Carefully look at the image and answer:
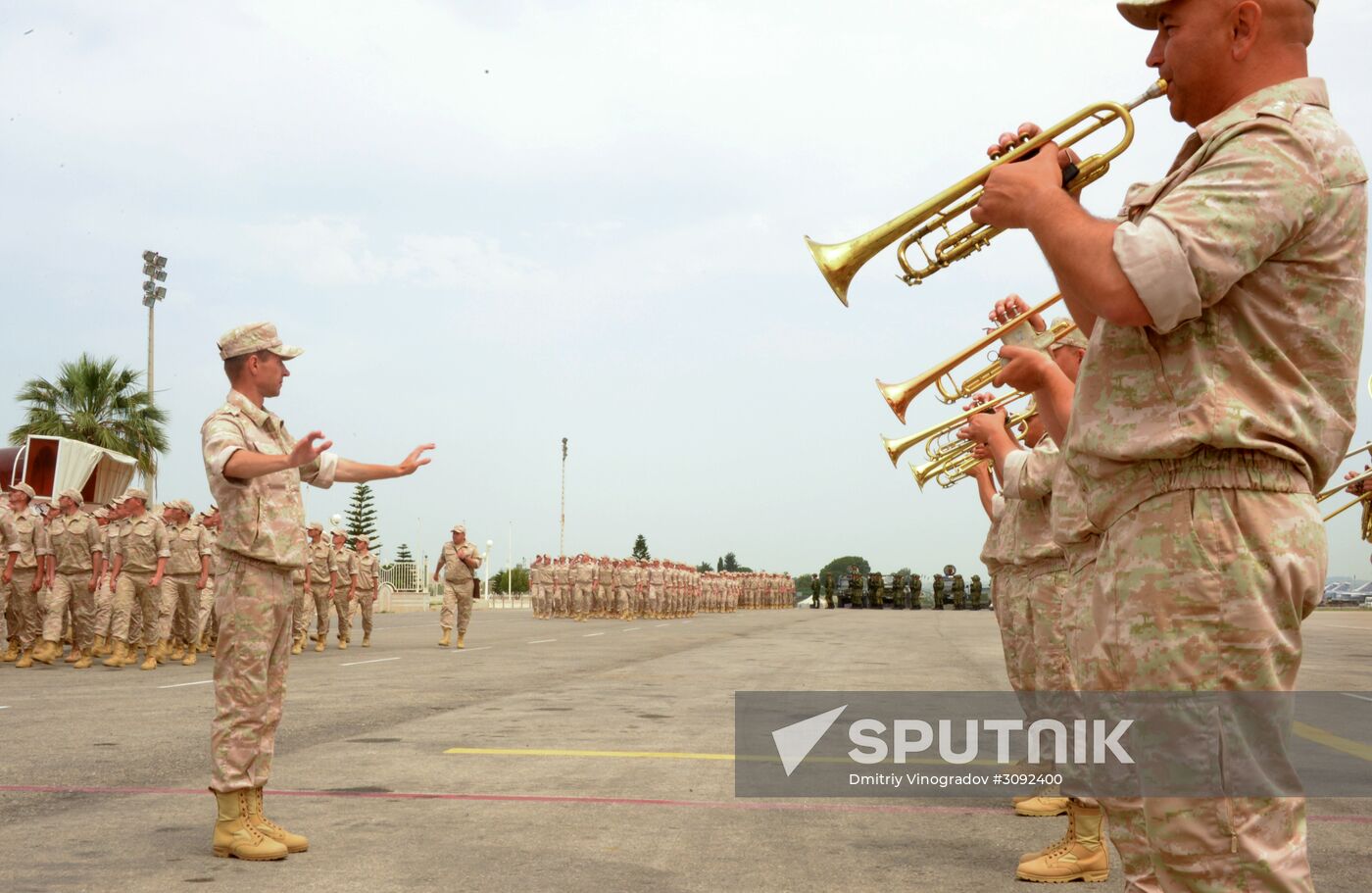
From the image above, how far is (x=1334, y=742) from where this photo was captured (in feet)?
31.7

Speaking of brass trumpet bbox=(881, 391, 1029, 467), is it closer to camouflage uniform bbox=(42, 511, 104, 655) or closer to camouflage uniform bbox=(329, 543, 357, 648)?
camouflage uniform bbox=(42, 511, 104, 655)

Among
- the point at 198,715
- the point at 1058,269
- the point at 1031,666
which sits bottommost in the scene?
the point at 198,715

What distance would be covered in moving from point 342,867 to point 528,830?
1.00 m

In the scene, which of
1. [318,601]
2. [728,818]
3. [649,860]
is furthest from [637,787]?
[318,601]

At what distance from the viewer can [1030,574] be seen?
6.06 metres

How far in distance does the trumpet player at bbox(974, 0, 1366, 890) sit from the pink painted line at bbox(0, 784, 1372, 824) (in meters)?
4.37

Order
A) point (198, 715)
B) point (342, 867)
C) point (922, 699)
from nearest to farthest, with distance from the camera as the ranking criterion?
point (342, 867)
point (198, 715)
point (922, 699)

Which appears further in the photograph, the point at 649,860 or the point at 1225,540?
the point at 649,860

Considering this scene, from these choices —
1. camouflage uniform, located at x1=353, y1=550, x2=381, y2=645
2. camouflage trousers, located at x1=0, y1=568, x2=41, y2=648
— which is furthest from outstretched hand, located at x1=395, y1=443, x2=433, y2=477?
camouflage uniform, located at x1=353, y1=550, x2=381, y2=645

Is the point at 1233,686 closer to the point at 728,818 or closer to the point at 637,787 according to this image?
the point at 728,818

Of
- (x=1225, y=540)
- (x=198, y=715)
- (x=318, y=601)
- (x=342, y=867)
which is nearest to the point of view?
(x=1225, y=540)

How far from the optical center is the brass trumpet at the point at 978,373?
4691mm

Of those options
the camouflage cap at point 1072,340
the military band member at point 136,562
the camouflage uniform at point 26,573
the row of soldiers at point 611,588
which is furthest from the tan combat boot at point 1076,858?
the row of soldiers at point 611,588

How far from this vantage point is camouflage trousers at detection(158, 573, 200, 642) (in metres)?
17.6
